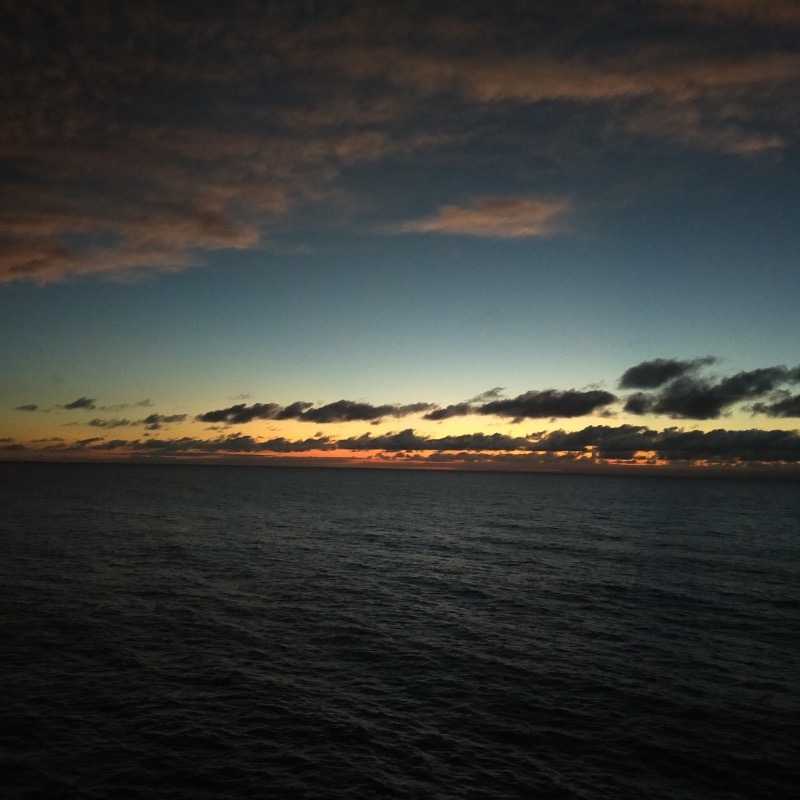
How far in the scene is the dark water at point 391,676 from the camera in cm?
2253

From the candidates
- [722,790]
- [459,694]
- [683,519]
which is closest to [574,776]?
[722,790]

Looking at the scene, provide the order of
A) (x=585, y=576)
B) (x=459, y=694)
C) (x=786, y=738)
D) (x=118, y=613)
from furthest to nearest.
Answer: (x=585, y=576) < (x=118, y=613) < (x=459, y=694) < (x=786, y=738)

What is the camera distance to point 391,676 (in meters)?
32.3

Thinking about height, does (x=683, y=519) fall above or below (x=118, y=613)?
below

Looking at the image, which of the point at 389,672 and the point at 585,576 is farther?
the point at 585,576

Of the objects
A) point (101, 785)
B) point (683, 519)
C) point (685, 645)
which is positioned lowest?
point (683, 519)

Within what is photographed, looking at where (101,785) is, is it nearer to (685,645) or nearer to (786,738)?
(786,738)

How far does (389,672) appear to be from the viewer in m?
33.0

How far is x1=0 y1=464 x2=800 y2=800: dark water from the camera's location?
73.9 feet

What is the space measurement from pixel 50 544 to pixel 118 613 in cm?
3764

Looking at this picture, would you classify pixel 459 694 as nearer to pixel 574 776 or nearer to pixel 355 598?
pixel 574 776

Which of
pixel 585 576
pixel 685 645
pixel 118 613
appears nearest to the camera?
pixel 685 645

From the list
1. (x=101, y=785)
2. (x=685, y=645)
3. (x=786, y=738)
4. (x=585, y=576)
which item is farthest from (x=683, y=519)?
(x=101, y=785)

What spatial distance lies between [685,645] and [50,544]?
237 feet
